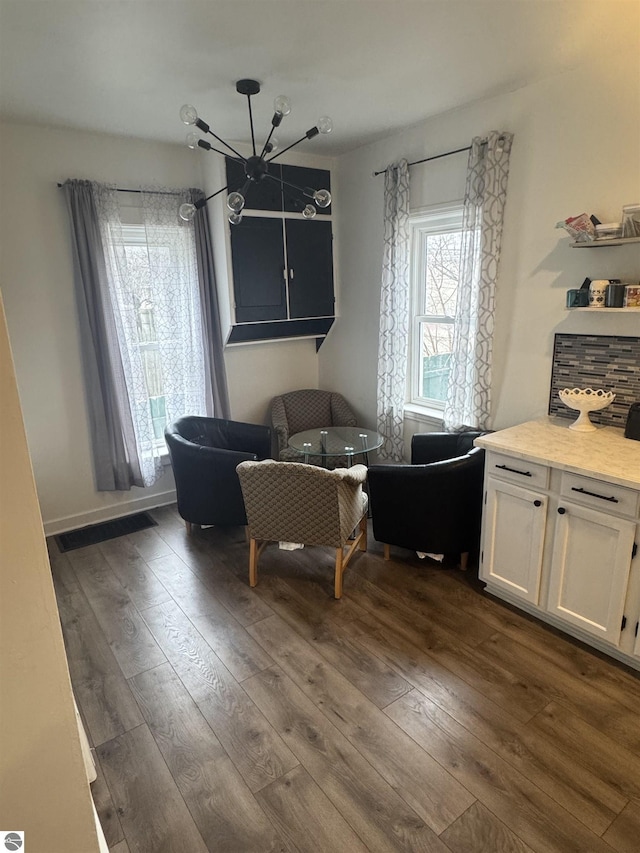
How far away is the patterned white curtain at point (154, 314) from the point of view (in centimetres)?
358

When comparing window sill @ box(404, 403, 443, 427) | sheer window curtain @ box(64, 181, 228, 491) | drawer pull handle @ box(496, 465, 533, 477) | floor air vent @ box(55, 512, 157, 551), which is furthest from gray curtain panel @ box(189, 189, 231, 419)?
drawer pull handle @ box(496, 465, 533, 477)

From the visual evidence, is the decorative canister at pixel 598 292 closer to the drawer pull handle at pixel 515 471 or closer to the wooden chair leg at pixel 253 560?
the drawer pull handle at pixel 515 471

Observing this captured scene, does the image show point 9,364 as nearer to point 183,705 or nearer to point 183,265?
point 183,705

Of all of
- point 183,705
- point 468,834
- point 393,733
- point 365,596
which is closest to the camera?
point 468,834

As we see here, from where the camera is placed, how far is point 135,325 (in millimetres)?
3711

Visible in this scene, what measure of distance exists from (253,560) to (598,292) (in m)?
→ 2.37

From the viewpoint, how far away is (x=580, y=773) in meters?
1.81

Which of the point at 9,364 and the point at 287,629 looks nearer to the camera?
the point at 9,364

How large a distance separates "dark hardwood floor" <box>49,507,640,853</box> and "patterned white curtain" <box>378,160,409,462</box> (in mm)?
1308

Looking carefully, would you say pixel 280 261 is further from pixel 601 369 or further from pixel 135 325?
pixel 601 369

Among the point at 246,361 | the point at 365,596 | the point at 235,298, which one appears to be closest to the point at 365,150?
the point at 235,298

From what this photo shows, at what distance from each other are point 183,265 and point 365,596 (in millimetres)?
2738

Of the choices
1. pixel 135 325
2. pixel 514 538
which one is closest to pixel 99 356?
pixel 135 325

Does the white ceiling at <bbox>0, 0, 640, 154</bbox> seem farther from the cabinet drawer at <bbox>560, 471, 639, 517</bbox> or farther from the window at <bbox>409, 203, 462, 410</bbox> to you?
the cabinet drawer at <bbox>560, 471, 639, 517</bbox>
